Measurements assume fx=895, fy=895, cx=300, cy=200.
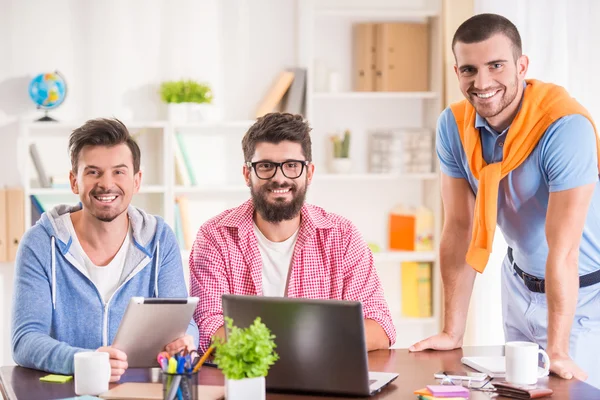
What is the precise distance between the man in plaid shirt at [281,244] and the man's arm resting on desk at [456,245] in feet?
0.66

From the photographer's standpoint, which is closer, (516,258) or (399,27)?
(516,258)

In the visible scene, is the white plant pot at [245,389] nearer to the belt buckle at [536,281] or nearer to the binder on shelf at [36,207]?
the belt buckle at [536,281]

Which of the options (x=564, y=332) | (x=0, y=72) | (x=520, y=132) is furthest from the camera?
(x=0, y=72)

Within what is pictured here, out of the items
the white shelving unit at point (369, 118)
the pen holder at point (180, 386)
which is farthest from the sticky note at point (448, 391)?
the white shelving unit at point (369, 118)

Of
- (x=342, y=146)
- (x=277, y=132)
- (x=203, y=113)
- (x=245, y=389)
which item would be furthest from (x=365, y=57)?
(x=245, y=389)

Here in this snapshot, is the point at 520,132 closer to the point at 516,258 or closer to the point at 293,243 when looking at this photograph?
the point at 516,258

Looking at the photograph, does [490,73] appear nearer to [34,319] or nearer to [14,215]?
[34,319]

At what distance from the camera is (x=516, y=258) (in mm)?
2637

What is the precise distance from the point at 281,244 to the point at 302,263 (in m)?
0.10

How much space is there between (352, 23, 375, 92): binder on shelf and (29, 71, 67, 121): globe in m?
1.52

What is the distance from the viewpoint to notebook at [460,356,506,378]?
2143 mm

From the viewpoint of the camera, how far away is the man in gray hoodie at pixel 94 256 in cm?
242

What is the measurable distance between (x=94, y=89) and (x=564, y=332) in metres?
2.99

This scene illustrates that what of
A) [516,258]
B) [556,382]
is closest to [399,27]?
[516,258]
